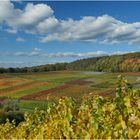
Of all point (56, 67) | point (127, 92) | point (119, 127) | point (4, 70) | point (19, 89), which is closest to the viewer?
point (119, 127)

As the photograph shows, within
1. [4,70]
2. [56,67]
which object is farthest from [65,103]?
[56,67]

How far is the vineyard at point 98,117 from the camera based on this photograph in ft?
29.8

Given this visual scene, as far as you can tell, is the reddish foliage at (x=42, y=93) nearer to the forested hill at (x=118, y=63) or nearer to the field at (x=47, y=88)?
the field at (x=47, y=88)

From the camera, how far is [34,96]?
92500mm

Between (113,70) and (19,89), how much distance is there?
2713 inches

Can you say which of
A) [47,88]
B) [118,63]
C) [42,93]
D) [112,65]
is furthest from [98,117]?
[112,65]

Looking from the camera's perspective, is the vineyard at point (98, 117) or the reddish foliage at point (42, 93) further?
the reddish foliage at point (42, 93)

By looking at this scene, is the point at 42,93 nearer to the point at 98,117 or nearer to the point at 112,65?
the point at 112,65

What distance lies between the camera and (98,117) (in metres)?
9.82

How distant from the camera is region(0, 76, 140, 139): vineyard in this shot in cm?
908

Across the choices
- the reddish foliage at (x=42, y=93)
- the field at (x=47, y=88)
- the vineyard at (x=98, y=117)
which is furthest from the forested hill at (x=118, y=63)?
the vineyard at (x=98, y=117)

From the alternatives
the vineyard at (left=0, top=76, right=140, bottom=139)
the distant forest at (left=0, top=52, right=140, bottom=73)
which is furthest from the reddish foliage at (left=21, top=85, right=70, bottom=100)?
the vineyard at (left=0, top=76, right=140, bottom=139)

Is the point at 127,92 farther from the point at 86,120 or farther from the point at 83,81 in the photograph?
the point at 83,81

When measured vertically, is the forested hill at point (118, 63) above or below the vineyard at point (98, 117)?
above
